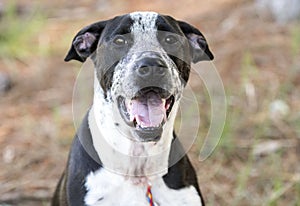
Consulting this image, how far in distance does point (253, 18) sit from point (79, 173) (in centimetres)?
299

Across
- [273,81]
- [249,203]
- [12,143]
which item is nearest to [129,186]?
[249,203]

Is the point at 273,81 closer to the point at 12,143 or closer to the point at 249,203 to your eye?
the point at 249,203

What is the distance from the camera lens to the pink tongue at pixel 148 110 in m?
2.56

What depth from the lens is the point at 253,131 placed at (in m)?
4.21

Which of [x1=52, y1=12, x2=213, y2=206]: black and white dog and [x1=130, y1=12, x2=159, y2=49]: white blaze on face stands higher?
[x1=130, y1=12, x2=159, y2=49]: white blaze on face

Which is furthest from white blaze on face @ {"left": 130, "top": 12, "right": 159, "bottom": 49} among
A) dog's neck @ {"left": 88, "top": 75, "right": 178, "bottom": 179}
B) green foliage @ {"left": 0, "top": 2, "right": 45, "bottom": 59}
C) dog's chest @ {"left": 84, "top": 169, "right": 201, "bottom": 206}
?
green foliage @ {"left": 0, "top": 2, "right": 45, "bottom": 59}

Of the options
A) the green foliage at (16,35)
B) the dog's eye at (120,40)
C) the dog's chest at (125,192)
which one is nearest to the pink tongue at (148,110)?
the dog's eye at (120,40)

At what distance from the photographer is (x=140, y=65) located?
2492mm

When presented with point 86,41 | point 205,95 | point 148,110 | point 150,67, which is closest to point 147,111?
point 148,110

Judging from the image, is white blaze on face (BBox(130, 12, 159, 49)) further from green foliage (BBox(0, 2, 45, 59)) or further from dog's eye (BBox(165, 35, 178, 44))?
green foliage (BBox(0, 2, 45, 59))

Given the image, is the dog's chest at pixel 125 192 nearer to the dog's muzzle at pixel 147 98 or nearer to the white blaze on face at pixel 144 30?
the dog's muzzle at pixel 147 98

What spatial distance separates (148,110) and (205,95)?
1.96m

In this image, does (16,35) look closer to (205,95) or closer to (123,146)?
(205,95)

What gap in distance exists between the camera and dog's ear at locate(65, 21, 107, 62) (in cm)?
280
